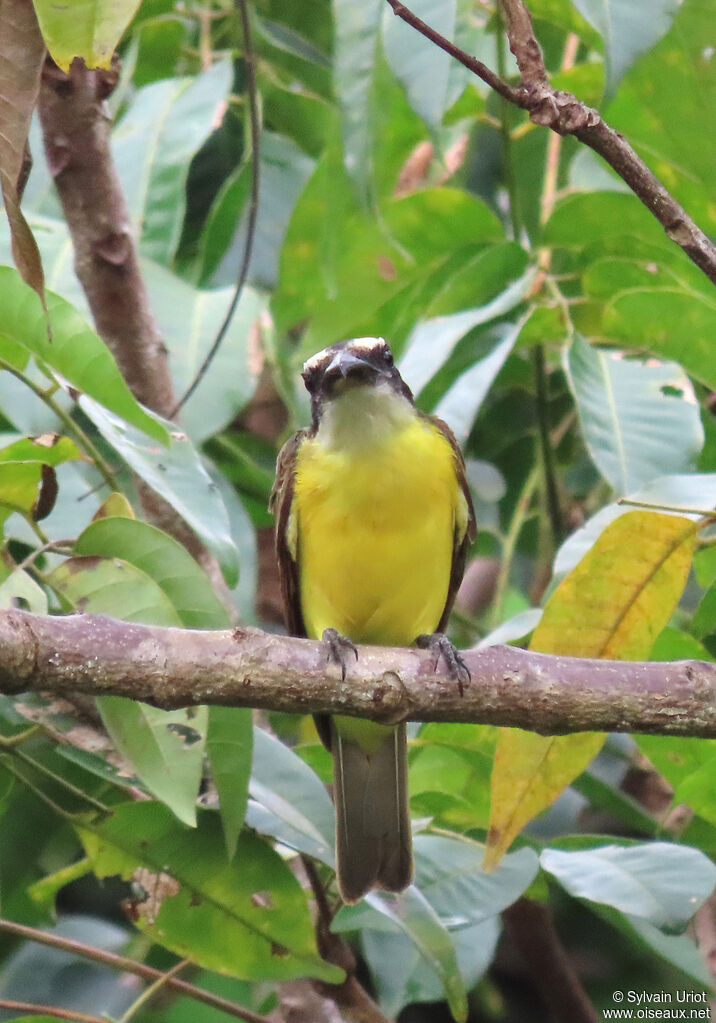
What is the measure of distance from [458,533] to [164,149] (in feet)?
4.17

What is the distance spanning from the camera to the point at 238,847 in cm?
233

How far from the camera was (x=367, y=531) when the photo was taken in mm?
2812

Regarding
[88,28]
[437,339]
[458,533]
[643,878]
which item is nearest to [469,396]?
[437,339]

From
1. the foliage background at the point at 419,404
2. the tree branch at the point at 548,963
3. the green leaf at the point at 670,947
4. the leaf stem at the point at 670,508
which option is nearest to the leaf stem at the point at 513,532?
the foliage background at the point at 419,404

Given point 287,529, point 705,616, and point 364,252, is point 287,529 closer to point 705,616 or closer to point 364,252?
point 364,252

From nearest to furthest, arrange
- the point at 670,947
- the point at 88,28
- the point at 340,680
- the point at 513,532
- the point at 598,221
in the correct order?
1. the point at 88,28
2. the point at 340,680
3. the point at 670,947
4. the point at 598,221
5. the point at 513,532

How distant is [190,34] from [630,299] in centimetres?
204

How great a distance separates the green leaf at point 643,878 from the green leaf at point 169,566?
2.37ft

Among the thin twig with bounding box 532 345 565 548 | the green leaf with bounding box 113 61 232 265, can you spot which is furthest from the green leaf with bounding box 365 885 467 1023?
the green leaf with bounding box 113 61 232 265

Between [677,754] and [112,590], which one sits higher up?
[112,590]

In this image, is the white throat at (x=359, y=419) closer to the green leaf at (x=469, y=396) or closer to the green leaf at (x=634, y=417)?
the green leaf at (x=469, y=396)

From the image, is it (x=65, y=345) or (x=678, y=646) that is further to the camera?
(x=678, y=646)

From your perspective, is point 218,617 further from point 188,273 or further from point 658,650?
point 188,273

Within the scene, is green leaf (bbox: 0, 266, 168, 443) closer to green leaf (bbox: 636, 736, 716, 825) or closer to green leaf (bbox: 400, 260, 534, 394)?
green leaf (bbox: 400, 260, 534, 394)
